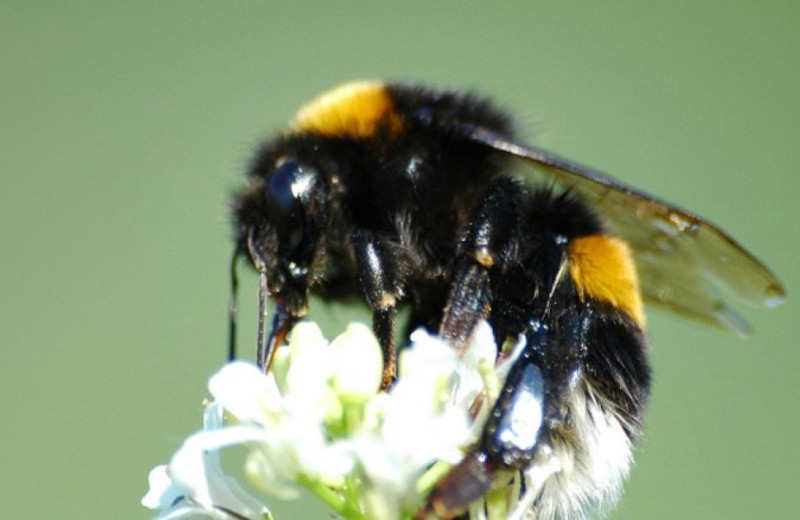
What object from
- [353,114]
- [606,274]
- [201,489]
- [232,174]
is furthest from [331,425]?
[232,174]

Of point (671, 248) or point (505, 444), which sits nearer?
point (505, 444)

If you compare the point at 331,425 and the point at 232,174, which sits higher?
the point at 232,174

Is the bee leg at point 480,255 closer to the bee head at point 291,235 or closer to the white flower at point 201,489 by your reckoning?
the bee head at point 291,235

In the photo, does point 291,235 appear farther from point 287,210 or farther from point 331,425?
point 331,425

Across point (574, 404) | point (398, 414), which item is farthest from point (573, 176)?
point (398, 414)

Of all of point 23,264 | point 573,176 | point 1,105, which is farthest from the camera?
point 1,105

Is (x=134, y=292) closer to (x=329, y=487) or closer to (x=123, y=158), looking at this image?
(x=123, y=158)

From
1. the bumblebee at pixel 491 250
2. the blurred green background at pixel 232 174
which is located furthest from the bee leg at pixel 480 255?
the blurred green background at pixel 232 174
